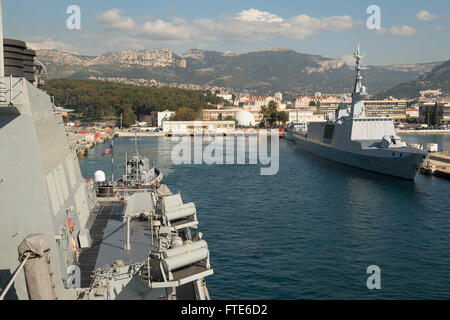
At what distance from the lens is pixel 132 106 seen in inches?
6117

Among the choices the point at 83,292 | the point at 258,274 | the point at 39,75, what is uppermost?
the point at 39,75

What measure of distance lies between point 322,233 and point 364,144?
30254 mm

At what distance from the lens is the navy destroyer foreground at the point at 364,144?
45.0m

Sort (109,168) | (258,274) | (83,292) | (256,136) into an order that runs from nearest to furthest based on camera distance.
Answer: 1. (83,292)
2. (258,274)
3. (109,168)
4. (256,136)

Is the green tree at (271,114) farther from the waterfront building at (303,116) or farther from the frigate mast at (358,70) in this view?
the frigate mast at (358,70)

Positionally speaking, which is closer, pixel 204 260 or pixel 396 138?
pixel 204 260

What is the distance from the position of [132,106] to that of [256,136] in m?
57.6

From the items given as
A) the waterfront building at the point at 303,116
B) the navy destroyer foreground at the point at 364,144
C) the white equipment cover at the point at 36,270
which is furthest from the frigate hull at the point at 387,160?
the waterfront building at the point at 303,116

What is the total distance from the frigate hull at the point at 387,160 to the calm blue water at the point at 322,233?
1136mm

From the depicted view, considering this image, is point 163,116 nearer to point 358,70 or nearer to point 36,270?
point 358,70

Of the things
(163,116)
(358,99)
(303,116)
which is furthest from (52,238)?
(303,116)

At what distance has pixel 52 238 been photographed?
32.4 ft
